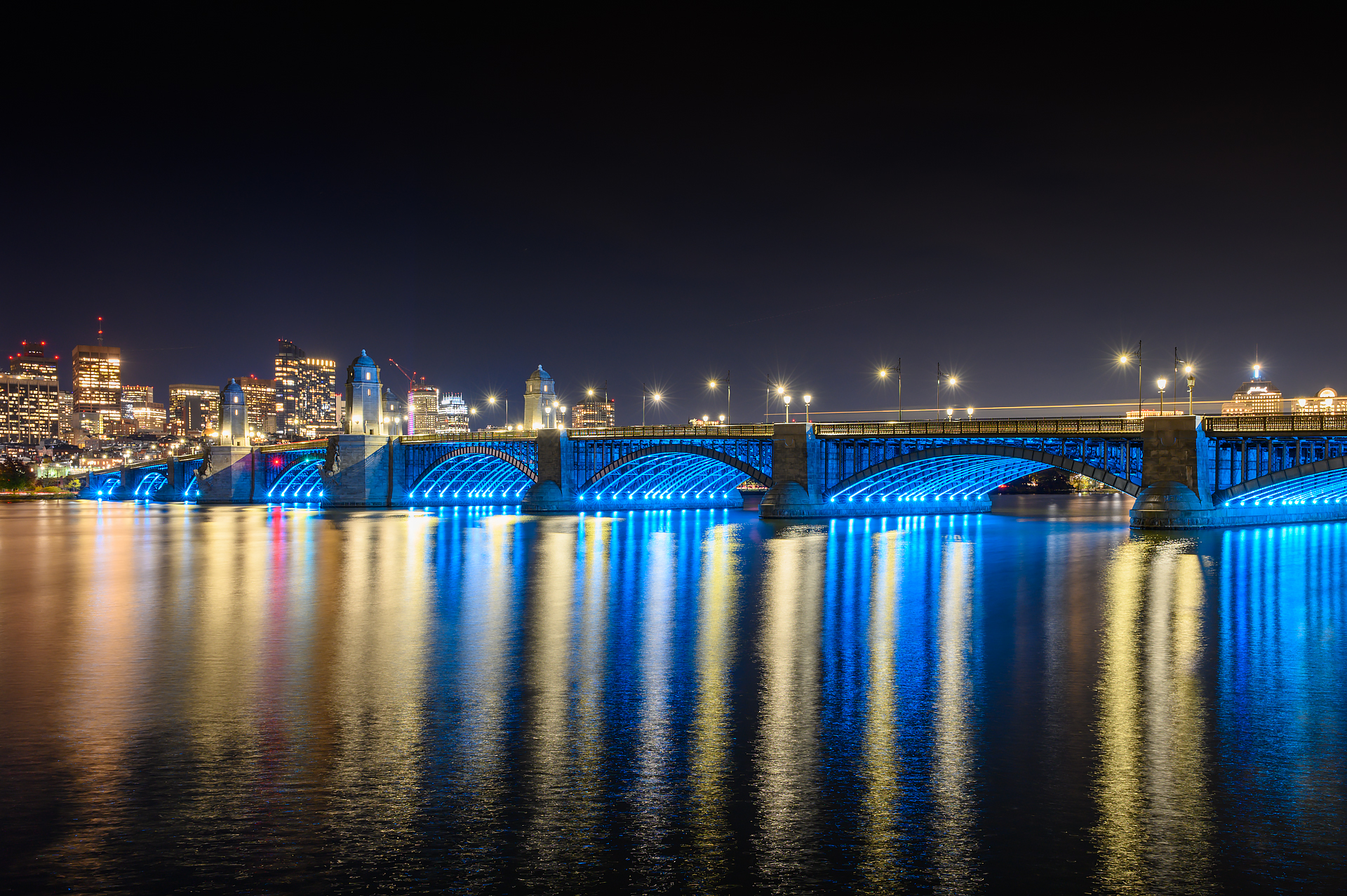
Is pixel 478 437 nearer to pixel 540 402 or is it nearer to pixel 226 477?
pixel 540 402

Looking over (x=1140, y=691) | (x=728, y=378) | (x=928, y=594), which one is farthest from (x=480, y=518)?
(x=1140, y=691)

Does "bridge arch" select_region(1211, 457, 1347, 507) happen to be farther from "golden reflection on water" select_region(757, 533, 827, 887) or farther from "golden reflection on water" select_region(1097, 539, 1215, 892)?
"golden reflection on water" select_region(757, 533, 827, 887)

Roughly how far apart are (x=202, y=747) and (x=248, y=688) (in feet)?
15.0

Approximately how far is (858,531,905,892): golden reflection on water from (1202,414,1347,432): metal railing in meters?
37.9

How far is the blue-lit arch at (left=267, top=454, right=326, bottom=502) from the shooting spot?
147 meters

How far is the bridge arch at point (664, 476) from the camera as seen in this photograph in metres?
88.1

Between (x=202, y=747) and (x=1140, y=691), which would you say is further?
(x=1140, y=691)

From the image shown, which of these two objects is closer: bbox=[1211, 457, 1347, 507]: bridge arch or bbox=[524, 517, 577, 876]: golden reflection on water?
bbox=[524, 517, 577, 876]: golden reflection on water

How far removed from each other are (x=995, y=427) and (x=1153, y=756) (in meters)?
53.2

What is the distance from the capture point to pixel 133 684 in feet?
65.2

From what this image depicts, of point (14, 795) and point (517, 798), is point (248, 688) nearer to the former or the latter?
point (14, 795)

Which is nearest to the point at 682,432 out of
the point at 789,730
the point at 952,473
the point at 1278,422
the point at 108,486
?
the point at 952,473

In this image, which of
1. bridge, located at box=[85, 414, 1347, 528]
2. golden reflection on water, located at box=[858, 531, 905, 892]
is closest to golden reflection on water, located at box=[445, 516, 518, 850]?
golden reflection on water, located at box=[858, 531, 905, 892]

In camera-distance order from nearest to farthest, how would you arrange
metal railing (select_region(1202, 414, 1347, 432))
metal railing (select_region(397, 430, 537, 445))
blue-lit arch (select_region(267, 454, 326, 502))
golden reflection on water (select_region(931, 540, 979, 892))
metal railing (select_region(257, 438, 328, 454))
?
golden reflection on water (select_region(931, 540, 979, 892))
metal railing (select_region(1202, 414, 1347, 432))
metal railing (select_region(397, 430, 537, 445))
metal railing (select_region(257, 438, 328, 454))
blue-lit arch (select_region(267, 454, 326, 502))
